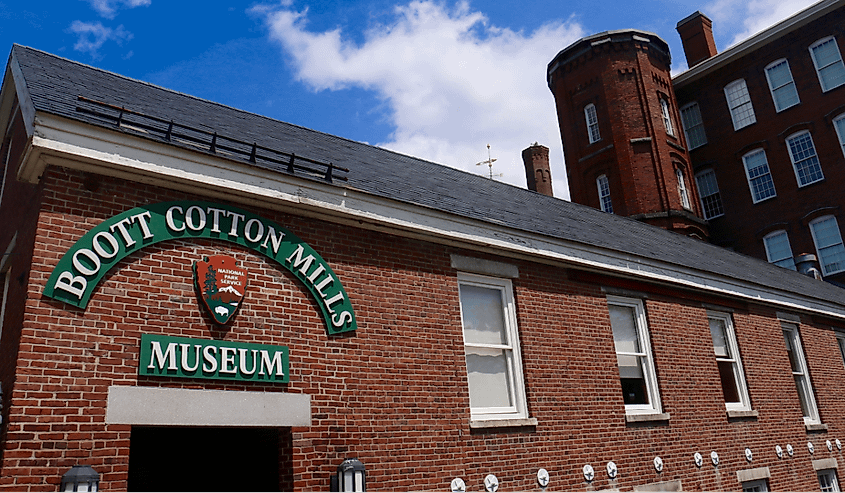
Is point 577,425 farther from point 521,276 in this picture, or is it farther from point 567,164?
point 567,164

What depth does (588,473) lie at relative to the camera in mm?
9953

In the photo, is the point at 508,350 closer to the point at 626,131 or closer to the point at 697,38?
the point at 626,131

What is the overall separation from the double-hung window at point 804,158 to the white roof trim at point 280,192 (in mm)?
21949

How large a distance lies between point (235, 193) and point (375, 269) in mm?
2118

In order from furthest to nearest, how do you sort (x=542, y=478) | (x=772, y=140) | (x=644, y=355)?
(x=772, y=140), (x=644, y=355), (x=542, y=478)

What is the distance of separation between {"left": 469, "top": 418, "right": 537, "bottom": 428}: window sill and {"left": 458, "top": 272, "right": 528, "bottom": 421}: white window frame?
122 millimetres

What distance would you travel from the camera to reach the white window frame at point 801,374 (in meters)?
15.8

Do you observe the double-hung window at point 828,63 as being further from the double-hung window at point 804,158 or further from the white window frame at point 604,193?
the white window frame at point 604,193

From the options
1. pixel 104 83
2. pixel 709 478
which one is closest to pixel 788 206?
pixel 709 478

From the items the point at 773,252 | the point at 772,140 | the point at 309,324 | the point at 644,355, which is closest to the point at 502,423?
the point at 309,324

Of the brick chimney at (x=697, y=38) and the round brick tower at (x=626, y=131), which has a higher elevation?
the brick chimney at (x=697, y=38)

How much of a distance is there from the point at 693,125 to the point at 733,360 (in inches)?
940

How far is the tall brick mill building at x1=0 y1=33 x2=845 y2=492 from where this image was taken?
21.1 ft

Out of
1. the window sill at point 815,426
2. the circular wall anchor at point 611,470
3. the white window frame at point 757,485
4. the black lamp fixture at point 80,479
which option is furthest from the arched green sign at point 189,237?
the window sill at point 815,426
